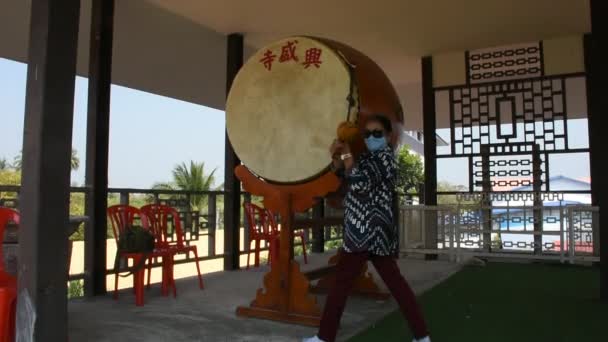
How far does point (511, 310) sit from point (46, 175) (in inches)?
116

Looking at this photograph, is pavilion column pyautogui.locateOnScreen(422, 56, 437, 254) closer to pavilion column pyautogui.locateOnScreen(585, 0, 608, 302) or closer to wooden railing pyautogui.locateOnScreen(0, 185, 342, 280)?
wooden railing pyautogui.locateOnScreen(0, 185, 342, 280)

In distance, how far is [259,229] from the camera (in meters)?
5.48

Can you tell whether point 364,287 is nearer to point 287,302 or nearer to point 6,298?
point 287,302

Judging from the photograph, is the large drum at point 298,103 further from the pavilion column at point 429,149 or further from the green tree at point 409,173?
the green tree at point 409,173

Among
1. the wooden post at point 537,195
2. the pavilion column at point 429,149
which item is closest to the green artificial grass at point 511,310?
the wooden post at point 537,195

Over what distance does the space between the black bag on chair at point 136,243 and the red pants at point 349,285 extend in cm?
152

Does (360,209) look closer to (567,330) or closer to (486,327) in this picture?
(486,327)

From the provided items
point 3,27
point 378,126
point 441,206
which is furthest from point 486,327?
point 3,27

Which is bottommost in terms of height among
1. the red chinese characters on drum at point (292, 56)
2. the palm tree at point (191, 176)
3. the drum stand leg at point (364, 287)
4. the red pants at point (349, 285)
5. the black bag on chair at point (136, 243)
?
the drum stand leg at point (364, 287)

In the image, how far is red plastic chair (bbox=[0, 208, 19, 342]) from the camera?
7.21ft

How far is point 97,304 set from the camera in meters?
3.54

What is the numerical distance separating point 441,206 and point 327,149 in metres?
3.53

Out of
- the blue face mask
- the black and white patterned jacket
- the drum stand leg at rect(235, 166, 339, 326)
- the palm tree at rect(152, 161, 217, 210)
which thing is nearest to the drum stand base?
the drum stand leg at rect(235, 166, 339, 326)

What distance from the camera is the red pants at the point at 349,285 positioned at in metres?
2.44
